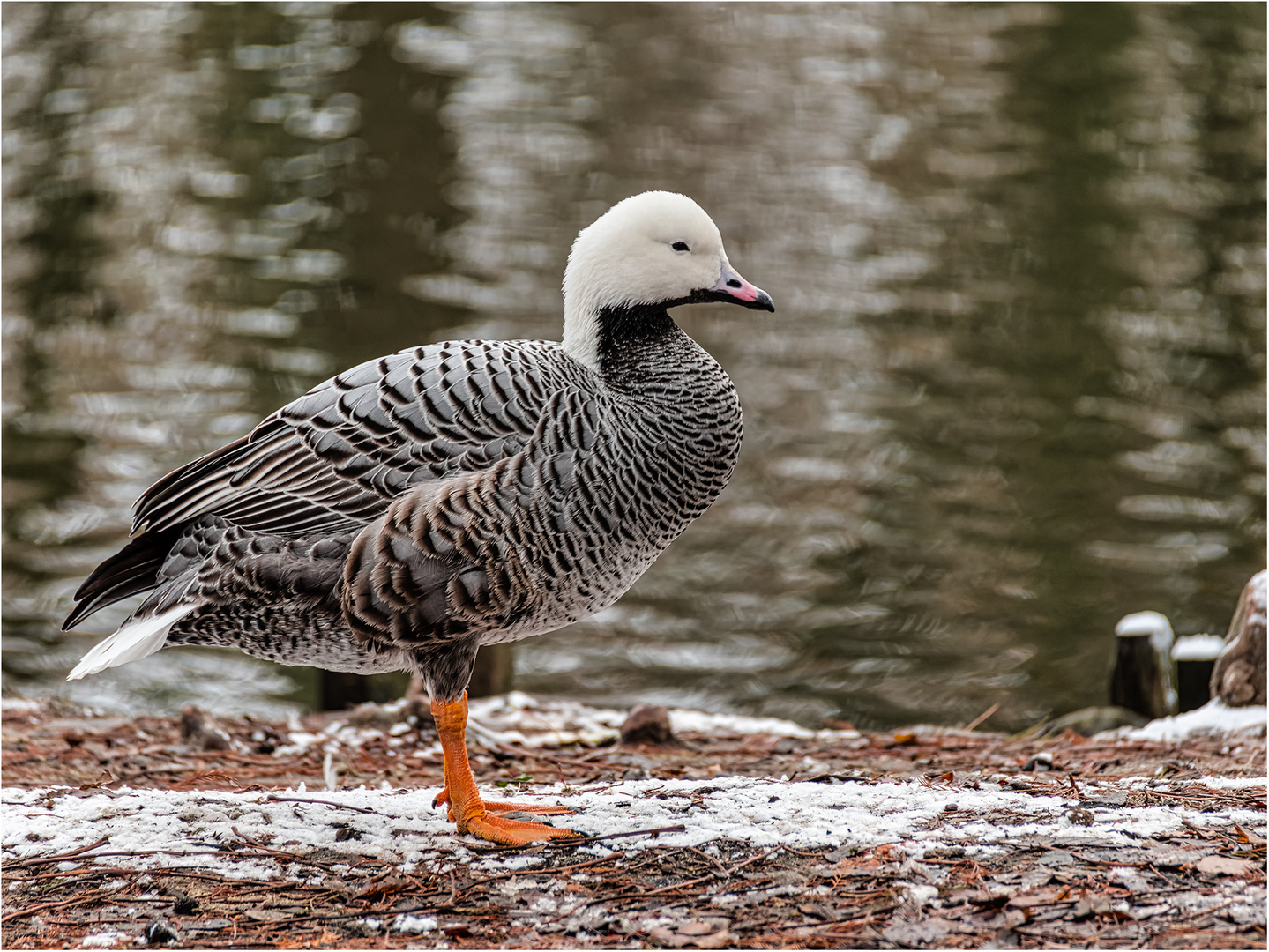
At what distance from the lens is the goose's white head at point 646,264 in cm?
529

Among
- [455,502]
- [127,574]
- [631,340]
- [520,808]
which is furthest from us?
[631,340]

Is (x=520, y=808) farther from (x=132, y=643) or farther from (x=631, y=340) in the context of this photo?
(x=631, y=340)

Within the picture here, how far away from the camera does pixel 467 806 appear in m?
4.91

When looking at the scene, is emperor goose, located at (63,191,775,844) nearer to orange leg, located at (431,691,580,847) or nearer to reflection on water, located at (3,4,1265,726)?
orange leg, located at (431,691,580,847)

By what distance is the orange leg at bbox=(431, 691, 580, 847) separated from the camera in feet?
15.7

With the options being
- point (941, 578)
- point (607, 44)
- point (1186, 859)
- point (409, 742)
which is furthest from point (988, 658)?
point (607, 44)

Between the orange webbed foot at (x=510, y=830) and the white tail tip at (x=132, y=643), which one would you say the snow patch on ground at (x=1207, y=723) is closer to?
the orange webbed foot at (x=510, y=830)

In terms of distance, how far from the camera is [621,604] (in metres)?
11.4

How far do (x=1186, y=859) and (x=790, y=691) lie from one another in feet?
19.6

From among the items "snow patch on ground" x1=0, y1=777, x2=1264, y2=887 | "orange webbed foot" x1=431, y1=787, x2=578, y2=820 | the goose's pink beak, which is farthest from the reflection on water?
the goose's pink beak

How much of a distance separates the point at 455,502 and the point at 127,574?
1.47 m

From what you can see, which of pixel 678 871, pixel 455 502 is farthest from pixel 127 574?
pixel 678 871

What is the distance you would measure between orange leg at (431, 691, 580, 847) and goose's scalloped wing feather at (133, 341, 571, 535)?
2.71 ft

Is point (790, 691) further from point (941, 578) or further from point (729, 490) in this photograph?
point (729, 490)
